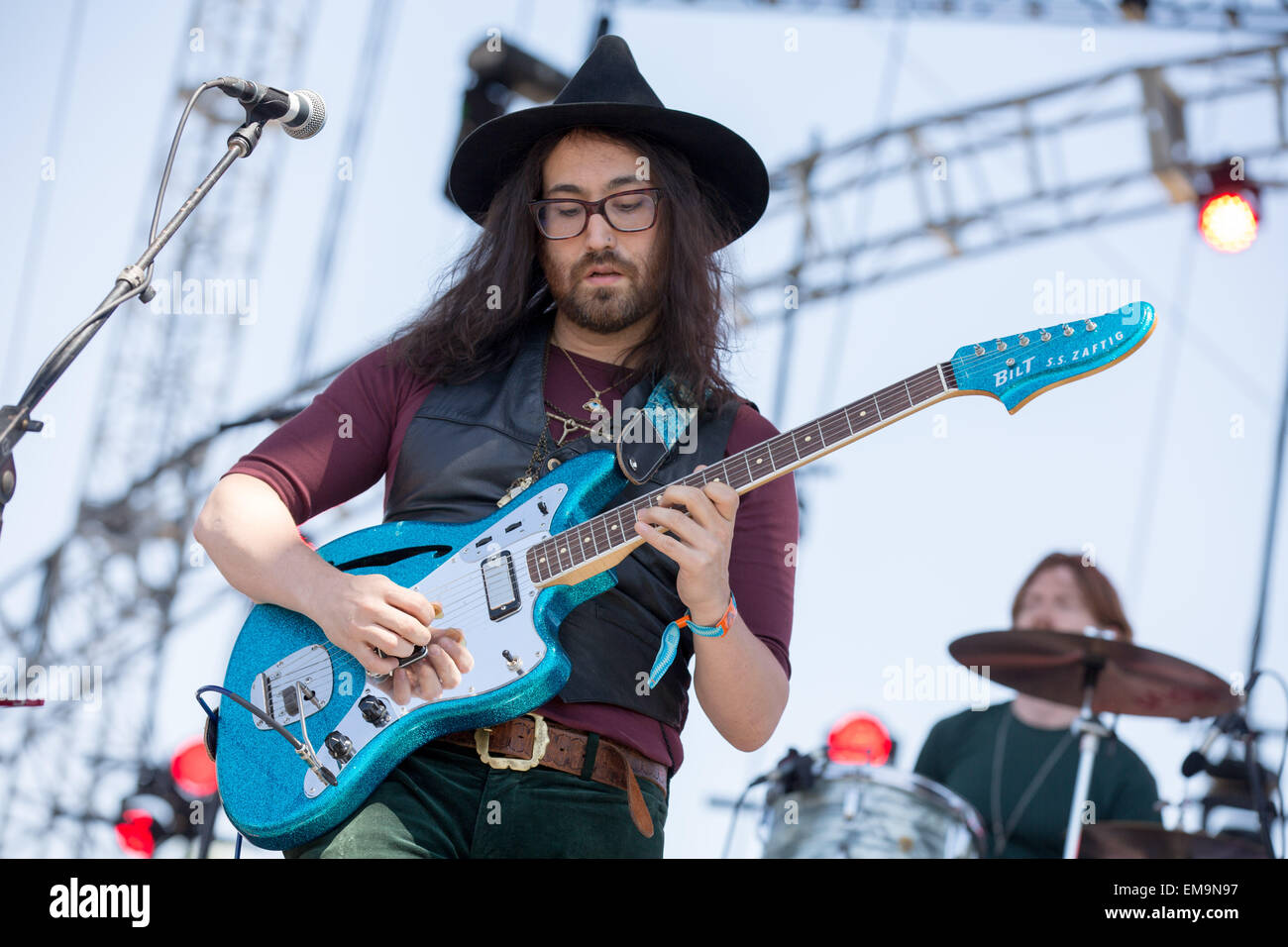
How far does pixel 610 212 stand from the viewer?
281cm

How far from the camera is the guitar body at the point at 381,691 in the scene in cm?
228

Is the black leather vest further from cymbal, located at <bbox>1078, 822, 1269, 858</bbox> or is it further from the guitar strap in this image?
cymbal, located at <bbox>1078, 822, 1269, 858</bbox>

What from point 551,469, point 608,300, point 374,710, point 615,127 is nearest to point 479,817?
point 374,710

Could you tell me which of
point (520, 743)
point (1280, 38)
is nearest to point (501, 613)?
point (520, 743)

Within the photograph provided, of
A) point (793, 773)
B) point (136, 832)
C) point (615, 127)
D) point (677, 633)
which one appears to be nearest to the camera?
point (677, 633)

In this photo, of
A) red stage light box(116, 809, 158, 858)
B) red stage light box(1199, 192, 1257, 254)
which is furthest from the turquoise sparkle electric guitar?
red stage light box(116, 809, 158, 858)

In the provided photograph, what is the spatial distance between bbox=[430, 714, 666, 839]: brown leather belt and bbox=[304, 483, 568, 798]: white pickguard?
0.31 feet

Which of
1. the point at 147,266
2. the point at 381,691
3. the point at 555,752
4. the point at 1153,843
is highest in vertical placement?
the point at 147,266

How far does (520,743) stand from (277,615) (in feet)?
1.98

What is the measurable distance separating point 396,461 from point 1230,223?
4.25 meters

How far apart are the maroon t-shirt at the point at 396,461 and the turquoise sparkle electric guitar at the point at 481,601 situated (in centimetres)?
16

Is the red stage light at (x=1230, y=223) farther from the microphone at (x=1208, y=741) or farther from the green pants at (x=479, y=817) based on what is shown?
the green pants at (x=479, y=817)

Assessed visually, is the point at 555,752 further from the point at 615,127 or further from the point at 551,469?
the point at 615,127
